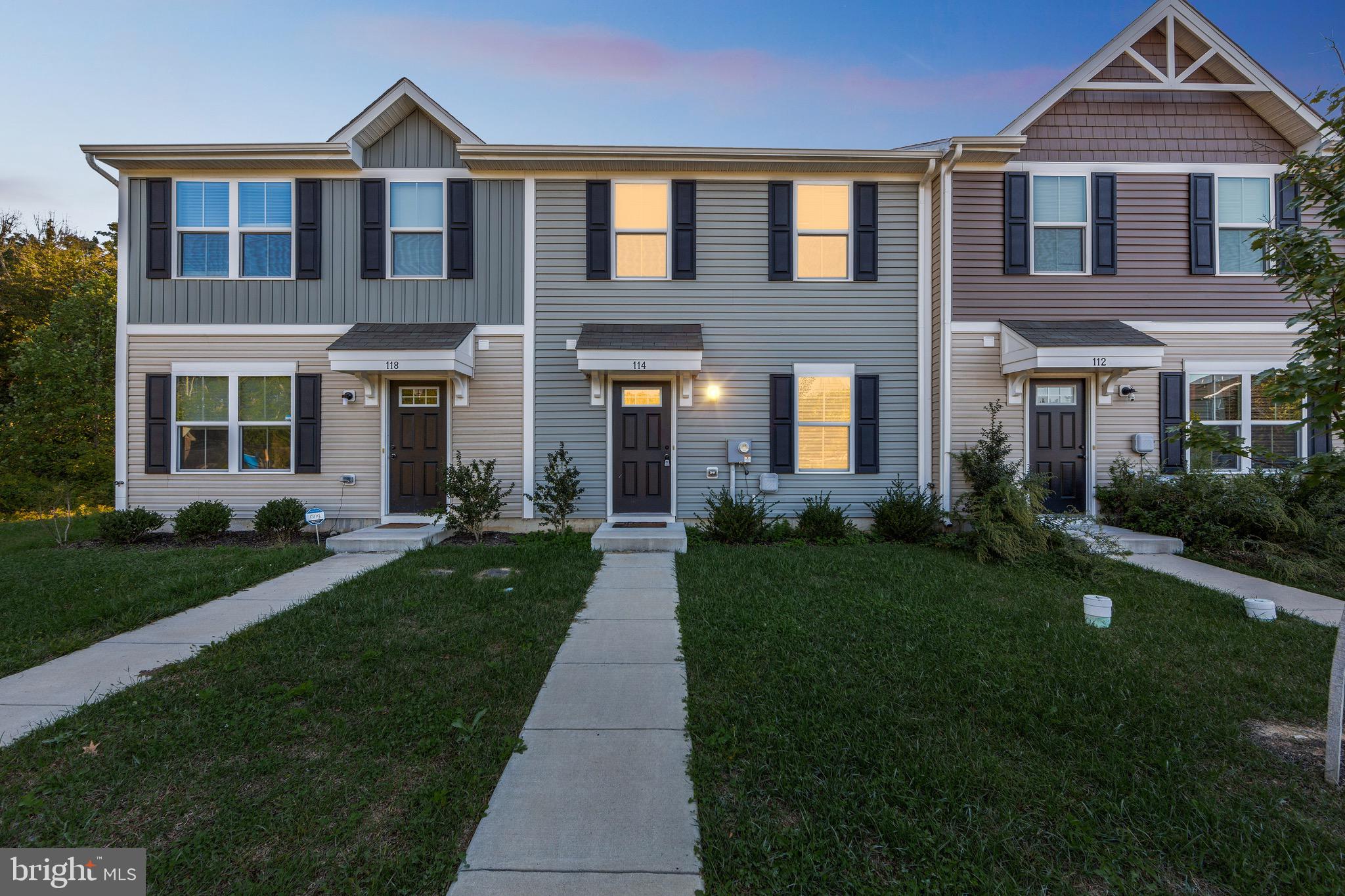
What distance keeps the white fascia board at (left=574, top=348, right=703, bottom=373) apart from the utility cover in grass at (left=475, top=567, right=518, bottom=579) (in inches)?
112

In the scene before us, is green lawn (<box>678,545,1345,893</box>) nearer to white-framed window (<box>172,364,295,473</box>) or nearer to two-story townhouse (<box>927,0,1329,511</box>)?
two-story townhouse (<box>927,0,1329,511</box>)

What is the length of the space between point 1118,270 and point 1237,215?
1.95m

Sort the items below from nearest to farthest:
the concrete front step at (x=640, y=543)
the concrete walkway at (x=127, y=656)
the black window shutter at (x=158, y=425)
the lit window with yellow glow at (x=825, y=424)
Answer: the concrete walkway at (x=127, y=656) → the concrete front step at (x=640, y=543) → the black window shutter at (x=158, y=425) → the lit window with yellow glow at (x=825, y=424)

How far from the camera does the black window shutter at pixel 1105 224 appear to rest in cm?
768

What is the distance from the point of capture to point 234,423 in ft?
25.6

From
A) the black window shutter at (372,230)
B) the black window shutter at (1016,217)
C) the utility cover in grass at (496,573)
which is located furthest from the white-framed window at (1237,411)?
the black window shutter at (372,230)

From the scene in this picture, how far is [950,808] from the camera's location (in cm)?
200

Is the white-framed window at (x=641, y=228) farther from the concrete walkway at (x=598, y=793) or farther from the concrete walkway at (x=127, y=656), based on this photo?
the concrete walkway at (x=598, y=793)

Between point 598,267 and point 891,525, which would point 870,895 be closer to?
point 891,525

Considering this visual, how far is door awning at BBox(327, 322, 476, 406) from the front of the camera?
700 cm

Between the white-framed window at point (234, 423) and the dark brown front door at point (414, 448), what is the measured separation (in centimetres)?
146

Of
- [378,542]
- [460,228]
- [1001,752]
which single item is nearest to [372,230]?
[460,228]

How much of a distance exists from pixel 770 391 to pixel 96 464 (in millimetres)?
17784

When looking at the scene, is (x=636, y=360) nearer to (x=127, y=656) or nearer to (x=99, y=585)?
(x=127, y=656)
